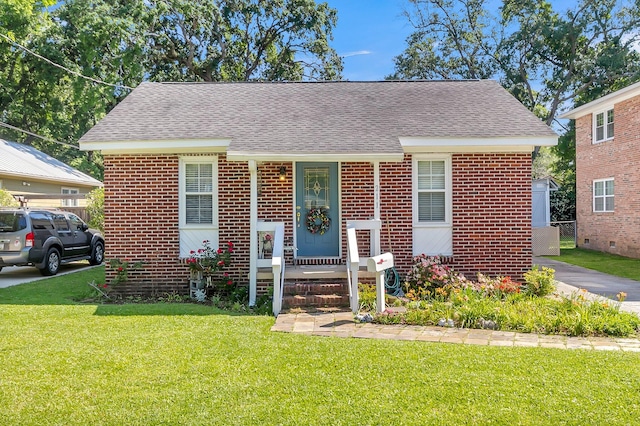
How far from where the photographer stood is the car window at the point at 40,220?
37.8 ft

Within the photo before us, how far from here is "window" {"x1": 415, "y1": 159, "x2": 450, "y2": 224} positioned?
9273mm

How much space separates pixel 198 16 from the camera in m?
23.7

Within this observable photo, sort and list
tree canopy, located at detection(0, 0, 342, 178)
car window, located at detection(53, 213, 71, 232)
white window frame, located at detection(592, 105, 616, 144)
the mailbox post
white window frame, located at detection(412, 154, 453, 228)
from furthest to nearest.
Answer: tree canopy, located at detection(0, 0, 342, 178) → white window frame, located at detection(592, 105, 616, 144) → car window, located at detection(53, 213, 71, 232) → white window frame, located at detection(412, 154, 453, 228) → the mailbox post

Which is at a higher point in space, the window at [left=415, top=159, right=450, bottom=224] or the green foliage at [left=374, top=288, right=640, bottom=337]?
the window at [left=415, top=159, right=450, bottom=224]

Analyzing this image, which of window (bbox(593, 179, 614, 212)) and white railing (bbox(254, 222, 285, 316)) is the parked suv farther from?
window (bbox(593, 179, 614, 212))

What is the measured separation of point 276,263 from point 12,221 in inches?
307

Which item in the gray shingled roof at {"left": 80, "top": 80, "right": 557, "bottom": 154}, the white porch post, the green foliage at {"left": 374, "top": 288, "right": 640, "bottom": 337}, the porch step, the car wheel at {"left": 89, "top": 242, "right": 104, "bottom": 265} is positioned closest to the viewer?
the green foliage at {"left": 374, "top": 288, "right": 640, "bottom": 337}

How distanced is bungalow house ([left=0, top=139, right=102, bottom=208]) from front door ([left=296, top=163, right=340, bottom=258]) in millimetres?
11949

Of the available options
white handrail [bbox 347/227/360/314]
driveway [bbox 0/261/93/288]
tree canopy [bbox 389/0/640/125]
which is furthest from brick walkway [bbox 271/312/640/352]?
tree canopy [bbox 389/0/640/125]

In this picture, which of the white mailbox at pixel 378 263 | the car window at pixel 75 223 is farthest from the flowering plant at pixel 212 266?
the car window at pixel 75 223

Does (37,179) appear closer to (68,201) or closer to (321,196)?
(68,201)

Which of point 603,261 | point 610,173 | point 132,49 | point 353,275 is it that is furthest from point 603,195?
point 132,49

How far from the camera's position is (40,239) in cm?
1156

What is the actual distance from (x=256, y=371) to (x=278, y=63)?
25165 mm
